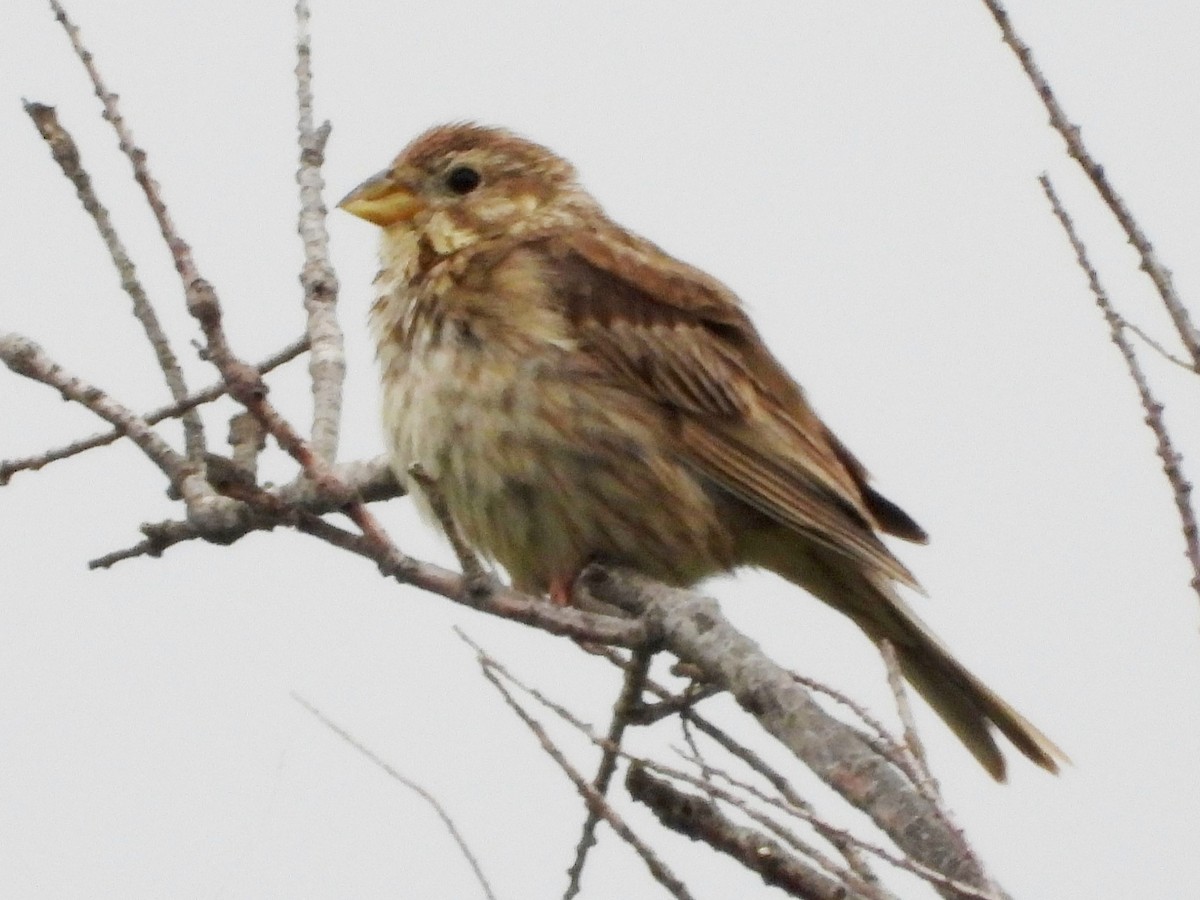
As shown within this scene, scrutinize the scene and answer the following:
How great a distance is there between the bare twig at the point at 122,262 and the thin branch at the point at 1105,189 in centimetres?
149

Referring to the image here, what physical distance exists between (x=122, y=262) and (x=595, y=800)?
1.49 metres

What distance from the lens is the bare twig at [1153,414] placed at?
2.43 metres

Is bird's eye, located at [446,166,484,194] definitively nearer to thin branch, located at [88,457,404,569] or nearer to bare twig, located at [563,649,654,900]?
thin branch, located at [88,457,404,569]

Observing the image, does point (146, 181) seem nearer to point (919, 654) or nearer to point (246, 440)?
point (246, 440)

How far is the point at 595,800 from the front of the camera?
2684 millimetres

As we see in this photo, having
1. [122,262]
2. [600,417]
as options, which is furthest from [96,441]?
[600,417]

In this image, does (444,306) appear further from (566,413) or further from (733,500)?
(733,500)

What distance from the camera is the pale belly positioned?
4.48m

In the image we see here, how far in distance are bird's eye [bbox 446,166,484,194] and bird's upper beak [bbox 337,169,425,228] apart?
0.12 metres

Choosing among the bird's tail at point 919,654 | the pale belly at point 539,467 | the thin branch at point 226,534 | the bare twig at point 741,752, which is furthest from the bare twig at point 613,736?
the bird's tail at point 919,654

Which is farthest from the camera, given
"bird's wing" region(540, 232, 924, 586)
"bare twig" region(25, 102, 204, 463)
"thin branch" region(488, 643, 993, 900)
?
"bird's wing" region(540, 232, 924, 586)

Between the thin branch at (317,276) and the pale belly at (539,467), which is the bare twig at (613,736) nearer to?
the thin branch at (317,276)

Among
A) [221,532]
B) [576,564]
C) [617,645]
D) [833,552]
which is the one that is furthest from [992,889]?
[833,552]

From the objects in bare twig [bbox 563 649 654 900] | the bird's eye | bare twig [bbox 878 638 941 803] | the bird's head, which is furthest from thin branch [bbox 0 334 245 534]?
the bird's eye
